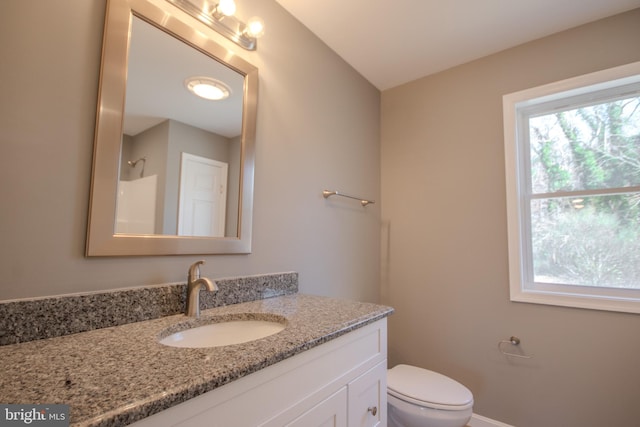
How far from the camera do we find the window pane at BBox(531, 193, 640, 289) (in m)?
1.54

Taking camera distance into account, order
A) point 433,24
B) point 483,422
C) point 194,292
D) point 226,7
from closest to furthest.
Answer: point 194,292
point 226,7
point 433,24
point 483,422

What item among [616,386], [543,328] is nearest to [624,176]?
[543,328]

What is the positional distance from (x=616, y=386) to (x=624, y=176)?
108cm

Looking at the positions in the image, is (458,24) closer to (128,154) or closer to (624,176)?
(624,176)

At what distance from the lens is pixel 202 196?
117 cm

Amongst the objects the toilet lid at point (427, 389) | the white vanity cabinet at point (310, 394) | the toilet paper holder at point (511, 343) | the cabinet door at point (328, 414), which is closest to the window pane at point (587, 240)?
the toilet paper holder at point (511, 343)

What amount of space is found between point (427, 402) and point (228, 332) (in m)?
1.04

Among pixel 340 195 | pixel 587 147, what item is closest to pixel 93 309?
pixel 340 195

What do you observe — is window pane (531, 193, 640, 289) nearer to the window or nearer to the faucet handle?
the window

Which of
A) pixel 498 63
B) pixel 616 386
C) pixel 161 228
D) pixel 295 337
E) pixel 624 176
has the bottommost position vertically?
pixel 616 386

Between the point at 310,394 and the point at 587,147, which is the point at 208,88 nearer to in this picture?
the point at 310,394

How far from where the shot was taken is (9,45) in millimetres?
756

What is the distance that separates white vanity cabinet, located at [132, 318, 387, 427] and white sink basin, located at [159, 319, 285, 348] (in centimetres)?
21

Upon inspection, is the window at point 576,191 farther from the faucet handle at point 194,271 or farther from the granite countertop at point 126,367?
the faucet handle at point 194,271
